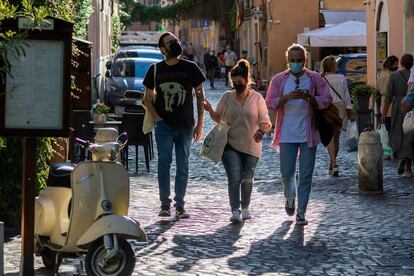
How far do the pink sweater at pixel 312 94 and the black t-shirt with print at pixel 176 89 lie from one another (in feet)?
2.58

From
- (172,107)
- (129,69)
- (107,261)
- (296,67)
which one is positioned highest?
(129,69)

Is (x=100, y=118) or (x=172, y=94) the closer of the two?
(x=172, y=94)

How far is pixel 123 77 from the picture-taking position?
2991 cm

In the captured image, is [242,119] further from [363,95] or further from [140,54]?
[140,54]

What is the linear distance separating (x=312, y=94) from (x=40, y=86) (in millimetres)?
3975

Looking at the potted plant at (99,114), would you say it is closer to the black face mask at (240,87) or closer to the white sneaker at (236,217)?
the black face mask at (240,87)

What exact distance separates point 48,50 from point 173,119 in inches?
143

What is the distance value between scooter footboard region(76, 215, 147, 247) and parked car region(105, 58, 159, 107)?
67.6ft

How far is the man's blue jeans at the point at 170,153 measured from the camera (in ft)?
35.6

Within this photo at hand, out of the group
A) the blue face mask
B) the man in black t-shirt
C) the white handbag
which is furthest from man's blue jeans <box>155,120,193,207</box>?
the white handbag

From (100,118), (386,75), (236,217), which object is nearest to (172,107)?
(236,217)

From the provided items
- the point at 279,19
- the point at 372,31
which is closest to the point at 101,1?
the point at 279,19

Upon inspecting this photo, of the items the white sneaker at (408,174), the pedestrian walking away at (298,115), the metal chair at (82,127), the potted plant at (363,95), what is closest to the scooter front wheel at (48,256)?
the pedestrian walking away at (298,115)

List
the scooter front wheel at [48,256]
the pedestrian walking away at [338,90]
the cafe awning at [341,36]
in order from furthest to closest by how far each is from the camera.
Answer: the cafe awning at [341,36]
the pedestrian walking away at [338,90]
the scooter front wheel at [48,256]
